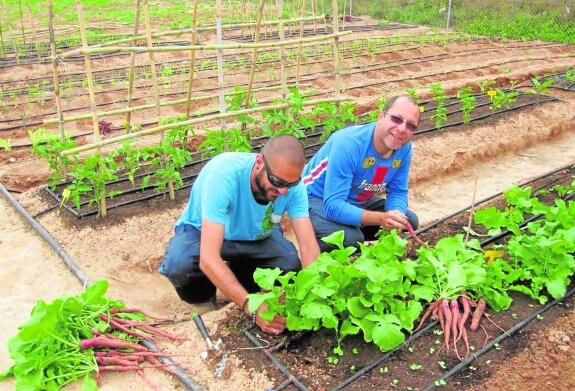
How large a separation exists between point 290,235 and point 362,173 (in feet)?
4.95

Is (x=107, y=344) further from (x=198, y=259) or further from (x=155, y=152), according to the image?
(x=155, y=152)

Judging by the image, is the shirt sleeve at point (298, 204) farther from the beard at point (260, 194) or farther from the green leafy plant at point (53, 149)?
the green leafy plant at point (53, 149)

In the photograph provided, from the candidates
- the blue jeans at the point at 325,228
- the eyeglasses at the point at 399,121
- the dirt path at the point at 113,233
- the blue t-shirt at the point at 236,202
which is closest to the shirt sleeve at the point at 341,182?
the blue jeans at the point at 325,228

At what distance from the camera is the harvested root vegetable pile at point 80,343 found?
2.43 meters

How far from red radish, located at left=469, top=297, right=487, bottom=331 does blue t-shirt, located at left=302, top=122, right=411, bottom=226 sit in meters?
0.93

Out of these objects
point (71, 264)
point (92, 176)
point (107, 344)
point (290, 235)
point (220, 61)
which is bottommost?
point (290, 235)

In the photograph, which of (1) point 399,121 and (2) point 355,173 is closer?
(1) point 399,121

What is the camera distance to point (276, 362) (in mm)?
2564

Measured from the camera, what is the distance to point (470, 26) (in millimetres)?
14688

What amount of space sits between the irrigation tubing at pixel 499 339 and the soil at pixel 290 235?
1.3 inches

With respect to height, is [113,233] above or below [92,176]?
below

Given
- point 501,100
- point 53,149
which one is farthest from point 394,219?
point 501,100

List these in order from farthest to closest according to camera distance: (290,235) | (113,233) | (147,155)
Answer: (290,235) → (147,155) → (113,233)

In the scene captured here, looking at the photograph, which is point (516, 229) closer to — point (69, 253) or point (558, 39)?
point (69, 253)
